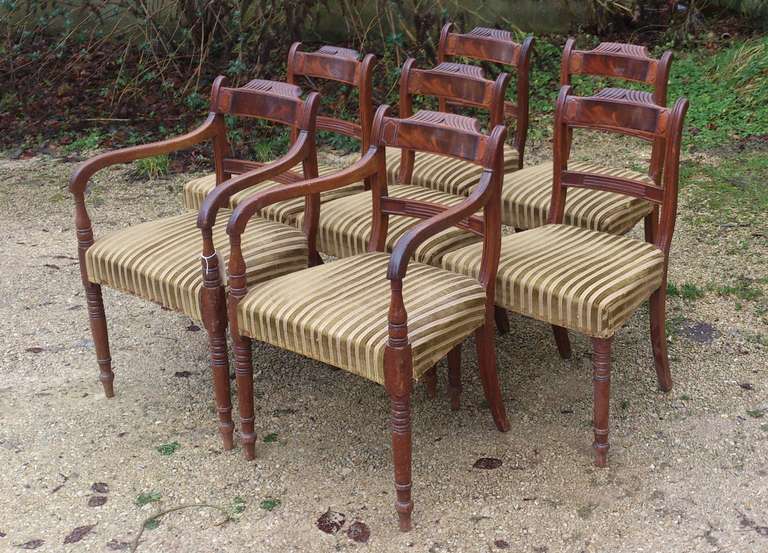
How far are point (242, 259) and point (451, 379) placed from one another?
0.86m

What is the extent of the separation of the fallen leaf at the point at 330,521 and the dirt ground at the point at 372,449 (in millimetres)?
17

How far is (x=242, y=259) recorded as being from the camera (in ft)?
9.48

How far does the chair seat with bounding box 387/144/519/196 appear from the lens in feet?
12.8

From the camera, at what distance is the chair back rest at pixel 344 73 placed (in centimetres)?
384

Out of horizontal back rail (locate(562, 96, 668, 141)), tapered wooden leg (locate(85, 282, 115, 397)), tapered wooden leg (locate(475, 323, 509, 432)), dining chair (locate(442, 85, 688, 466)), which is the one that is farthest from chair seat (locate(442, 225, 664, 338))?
tapered wooden leg (locate(85, 282, 115, 397))

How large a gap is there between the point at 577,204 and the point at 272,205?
112 centimetres

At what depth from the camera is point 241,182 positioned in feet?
10.1

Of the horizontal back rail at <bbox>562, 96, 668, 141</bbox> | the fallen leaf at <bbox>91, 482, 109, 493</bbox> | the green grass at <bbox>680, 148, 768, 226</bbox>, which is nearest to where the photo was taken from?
the fallen leaf at <bbox>91, 482, 109, 493</bbox>

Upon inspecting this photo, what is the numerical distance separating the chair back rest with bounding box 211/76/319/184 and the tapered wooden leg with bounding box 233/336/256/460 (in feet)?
2.48

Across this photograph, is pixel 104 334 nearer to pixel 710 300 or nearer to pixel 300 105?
pixel 300 105

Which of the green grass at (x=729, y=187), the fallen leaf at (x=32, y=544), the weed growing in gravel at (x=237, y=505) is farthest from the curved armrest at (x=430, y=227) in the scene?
the green grass at (x=729, y=187)

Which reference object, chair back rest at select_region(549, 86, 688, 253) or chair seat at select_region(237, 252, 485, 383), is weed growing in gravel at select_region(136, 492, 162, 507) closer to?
chair seat at select_region(237, 252, 485, 383)

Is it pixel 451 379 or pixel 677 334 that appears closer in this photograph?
pixel 451 379

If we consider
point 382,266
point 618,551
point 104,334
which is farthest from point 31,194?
point 618,551
